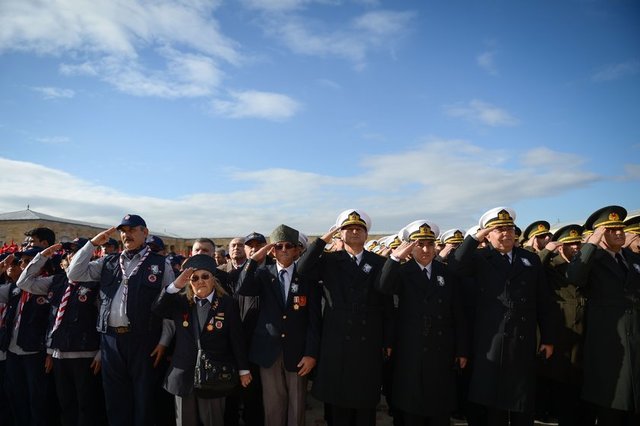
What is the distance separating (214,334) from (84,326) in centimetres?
190

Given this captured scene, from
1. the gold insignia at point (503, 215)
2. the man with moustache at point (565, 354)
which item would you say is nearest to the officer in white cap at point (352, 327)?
the gold insignia at point (503, 215)

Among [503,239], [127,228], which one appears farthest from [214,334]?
[503,239]

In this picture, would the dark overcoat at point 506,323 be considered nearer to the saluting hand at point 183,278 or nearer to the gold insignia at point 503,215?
the gold insignia at point 503,215

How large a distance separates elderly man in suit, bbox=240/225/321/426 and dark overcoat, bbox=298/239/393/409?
20cm

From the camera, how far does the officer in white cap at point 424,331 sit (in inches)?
159

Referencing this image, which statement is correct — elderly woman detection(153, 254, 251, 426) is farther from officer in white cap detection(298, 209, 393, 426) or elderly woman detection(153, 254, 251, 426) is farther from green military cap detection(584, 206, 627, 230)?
green military cap detection(584, 206, 627, 230)

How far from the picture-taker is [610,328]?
4148mm

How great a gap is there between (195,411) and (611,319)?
14.4 ft

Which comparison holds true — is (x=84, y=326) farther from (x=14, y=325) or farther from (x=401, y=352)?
(x=401, y=352)

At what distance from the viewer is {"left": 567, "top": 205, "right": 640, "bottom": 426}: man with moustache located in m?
4.01

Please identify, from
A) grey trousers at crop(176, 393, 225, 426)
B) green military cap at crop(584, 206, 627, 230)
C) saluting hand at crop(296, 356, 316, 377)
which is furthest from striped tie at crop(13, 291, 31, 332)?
green military cap at crop(584, 206, 627, 230)

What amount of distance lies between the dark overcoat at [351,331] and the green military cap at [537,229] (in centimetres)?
399

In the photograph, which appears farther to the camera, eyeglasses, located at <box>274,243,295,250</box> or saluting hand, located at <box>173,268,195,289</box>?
eyeglasses, located at <box>274,243,295,250</box>

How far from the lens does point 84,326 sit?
16.1 feet
